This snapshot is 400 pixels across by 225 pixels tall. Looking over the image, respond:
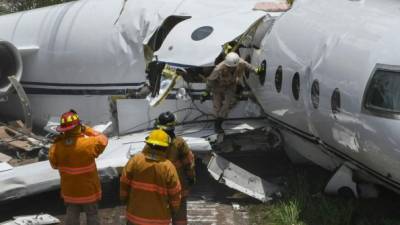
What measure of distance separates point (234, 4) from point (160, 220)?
7030 millimetres

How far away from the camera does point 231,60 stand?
10.6 metres

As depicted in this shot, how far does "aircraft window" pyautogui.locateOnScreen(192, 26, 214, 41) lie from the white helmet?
1.16 meters

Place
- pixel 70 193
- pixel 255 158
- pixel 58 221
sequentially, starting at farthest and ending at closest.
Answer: pixel 255 158 < pixel 58 221 < pixel 70 193

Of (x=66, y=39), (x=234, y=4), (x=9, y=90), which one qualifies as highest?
(x=234, y=4)

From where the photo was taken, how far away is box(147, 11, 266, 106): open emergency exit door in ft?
36.9

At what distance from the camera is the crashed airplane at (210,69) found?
7.55m

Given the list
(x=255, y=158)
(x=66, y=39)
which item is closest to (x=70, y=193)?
(x=255, y=158)

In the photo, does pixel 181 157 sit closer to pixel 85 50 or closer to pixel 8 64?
pixel 85 50

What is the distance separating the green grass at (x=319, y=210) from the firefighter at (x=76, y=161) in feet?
8.42

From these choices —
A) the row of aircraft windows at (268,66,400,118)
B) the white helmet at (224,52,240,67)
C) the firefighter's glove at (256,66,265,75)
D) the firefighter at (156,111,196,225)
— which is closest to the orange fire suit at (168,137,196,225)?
the firefighter at (156,111,196,225)

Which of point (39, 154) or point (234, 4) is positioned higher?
point (234, 4)

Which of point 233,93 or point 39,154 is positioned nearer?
point 233,93

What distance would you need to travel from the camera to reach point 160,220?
22.9ft

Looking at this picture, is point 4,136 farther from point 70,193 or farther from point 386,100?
point 386,100
